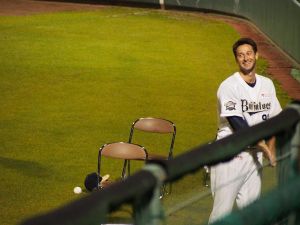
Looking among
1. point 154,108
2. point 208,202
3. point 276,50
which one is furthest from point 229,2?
point 208,202

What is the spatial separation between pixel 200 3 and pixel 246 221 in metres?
21.6

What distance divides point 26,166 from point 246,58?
13.8 feet

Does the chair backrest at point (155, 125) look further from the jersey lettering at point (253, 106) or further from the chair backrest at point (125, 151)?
the jersey lettering at point (253, 106)

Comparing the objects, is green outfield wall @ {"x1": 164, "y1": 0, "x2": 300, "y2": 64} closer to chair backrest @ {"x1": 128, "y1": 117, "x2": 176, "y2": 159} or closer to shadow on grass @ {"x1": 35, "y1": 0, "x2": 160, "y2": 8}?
shadow on grass @ {"x1": 35, "y1": 0, "x2": 160, "y2": 8}

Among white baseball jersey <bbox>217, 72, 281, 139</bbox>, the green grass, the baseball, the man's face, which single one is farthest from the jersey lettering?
the baseball

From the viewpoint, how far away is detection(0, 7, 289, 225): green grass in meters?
9.54

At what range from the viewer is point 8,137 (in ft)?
35.9

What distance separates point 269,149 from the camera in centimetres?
357

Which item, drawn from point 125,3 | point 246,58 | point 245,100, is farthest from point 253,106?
point 125,3

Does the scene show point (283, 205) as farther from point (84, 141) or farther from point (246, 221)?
point (84, 141)

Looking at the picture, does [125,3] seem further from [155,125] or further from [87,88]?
[155,125]

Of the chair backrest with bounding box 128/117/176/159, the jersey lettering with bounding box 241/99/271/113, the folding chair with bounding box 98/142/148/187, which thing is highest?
the jersey lettering with bounding box 241/99/271/113

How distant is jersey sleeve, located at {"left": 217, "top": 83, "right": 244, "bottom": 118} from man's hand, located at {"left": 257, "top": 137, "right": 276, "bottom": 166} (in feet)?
8.65

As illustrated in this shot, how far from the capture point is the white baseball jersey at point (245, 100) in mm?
6410
